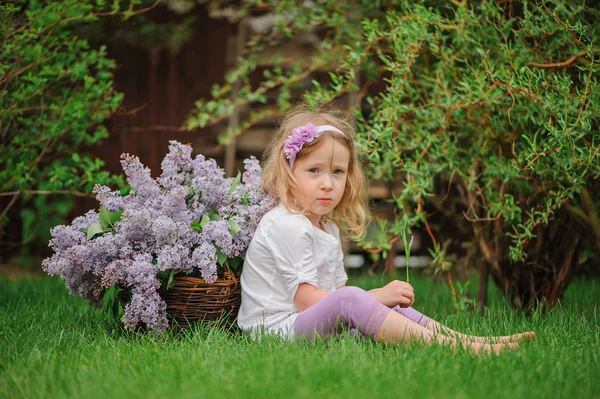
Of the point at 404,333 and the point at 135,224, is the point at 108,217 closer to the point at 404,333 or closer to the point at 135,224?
the point at 135,224

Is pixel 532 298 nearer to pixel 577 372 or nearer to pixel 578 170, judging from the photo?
pixel 578 170

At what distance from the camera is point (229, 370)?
2.11 meters

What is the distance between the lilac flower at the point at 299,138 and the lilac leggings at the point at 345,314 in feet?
2.14

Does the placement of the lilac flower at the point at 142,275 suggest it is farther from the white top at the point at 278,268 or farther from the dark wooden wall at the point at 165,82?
the dark wooden wall at the point at 165,82

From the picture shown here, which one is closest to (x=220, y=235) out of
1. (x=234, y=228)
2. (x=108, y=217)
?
(x=234, y=228)

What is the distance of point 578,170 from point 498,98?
530mm

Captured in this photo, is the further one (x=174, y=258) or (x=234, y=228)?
(x=234, y=228)

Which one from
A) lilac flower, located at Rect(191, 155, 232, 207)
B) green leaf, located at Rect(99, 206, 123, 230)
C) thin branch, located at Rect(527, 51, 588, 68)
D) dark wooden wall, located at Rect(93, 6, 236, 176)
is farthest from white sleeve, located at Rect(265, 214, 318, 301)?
dark wooden wall, located at Rect(93, 6, 236, 176)

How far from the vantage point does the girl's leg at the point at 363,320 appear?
8.09 ft

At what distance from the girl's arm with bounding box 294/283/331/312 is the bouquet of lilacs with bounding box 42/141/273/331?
0.35 m

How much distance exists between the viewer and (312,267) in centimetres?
266

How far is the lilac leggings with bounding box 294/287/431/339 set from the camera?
2.48 meters

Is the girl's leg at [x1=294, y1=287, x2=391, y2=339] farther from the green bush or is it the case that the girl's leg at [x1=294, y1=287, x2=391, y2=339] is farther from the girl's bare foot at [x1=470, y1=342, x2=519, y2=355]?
the green bush

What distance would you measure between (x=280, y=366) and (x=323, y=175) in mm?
986
